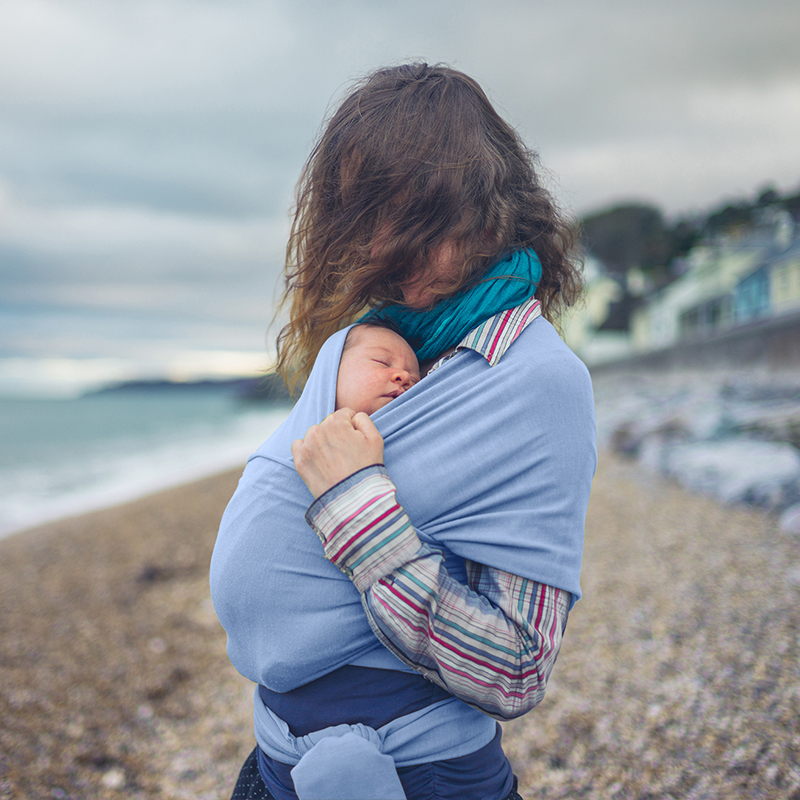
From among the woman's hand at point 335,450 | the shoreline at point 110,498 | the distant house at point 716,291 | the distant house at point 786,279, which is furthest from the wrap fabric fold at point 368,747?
the distant house at point 786,279

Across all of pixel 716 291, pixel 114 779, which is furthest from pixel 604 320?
pixel 114 779

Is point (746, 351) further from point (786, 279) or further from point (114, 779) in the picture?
point (786, 279)

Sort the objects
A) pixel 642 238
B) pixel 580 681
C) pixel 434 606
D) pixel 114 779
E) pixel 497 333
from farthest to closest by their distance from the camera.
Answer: pixel 642 238 → pixel 580 681 → pixel 114 779 → pixel 497 333 → pixel 434 606

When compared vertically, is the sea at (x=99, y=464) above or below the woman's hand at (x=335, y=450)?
below

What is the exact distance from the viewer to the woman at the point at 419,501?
2.88ft

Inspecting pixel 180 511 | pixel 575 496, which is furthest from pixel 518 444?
pixel 180 511

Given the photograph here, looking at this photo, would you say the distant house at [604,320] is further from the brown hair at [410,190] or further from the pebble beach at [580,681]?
the brown hair at [410,190]

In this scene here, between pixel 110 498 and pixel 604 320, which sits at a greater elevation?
pixel 110 498

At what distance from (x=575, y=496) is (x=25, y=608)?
17.9 feet

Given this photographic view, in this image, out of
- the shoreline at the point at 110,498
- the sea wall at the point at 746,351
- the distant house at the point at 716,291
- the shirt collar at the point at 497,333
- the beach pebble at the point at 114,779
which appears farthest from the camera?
the distant house at the point at 716,291

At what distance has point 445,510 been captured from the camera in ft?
3.05

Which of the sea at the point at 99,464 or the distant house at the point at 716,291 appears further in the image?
the distant house at the point at 716,291

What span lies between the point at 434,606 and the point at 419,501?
0.56 ft

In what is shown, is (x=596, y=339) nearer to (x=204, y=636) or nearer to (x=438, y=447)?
(x=204, y=636)
